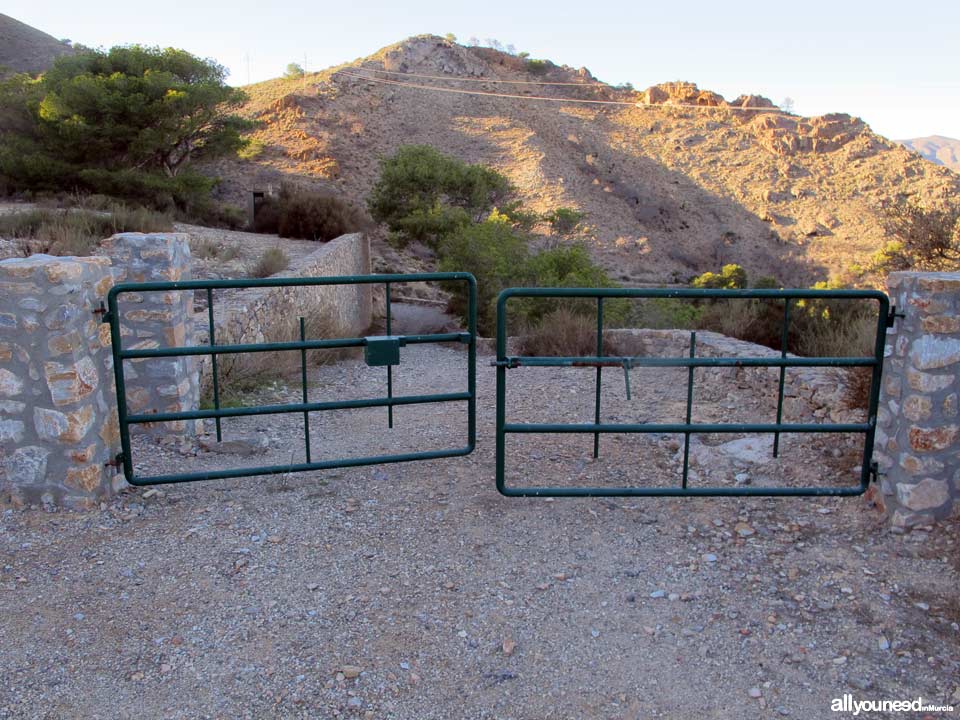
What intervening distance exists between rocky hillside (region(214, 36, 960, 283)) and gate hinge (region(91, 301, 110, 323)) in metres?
30.2

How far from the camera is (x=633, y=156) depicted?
4634 cm

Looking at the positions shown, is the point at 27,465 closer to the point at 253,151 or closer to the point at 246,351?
the point at 246,351

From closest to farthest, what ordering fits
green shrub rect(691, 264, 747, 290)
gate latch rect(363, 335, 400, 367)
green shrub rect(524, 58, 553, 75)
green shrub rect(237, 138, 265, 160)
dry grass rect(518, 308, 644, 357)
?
gate latch rect(363, 335, 400, 367)
dry grass rect(518, 308, 644, 357)
green shrub rect(691, 264, 747, 290)
green shrub rect(237, 138, 265, 160)
green shrub rect(524, 58, 553, 75)

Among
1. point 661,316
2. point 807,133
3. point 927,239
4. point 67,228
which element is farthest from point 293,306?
point 807,133

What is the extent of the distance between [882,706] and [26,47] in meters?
63.2

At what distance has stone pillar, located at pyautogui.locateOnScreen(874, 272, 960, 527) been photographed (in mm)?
3619

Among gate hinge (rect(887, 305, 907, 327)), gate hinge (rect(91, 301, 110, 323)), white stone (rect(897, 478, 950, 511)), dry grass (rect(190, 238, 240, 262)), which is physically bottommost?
white stone (rect(897, 478, 950, 511))

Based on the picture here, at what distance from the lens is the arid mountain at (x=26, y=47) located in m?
48.8

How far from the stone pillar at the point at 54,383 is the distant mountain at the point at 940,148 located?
575 ft

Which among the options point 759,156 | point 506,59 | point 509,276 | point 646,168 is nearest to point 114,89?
point 509,276

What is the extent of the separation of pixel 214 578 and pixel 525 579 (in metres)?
1.43

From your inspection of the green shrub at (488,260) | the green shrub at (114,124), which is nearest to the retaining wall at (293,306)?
the green shrub at (488,260)

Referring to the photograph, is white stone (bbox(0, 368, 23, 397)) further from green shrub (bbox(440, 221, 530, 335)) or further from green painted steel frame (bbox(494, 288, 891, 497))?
green shrub (bbox(440, 221, 530, 335))

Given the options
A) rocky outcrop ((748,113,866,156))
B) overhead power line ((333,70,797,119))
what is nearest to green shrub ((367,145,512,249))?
overhead power line ((333,70,797,119))
